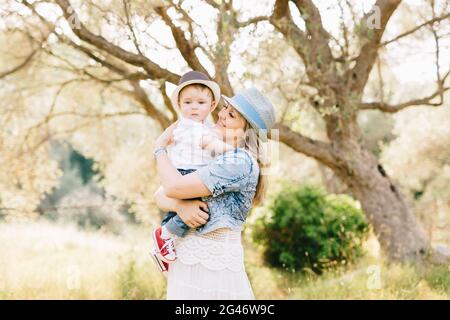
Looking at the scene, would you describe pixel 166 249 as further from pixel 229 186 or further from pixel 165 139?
pixel 165 139

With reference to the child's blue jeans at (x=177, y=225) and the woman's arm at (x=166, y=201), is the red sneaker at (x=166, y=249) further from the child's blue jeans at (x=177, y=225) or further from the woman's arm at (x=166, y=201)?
the woman's arm at (x=166, y=201)

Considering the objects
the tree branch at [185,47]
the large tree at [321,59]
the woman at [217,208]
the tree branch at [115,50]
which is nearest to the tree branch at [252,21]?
the large tree at [321,59]

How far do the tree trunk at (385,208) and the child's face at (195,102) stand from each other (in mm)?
4610

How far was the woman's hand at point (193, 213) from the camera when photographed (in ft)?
8.25

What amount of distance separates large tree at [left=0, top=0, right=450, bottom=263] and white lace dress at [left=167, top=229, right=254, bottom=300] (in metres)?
2.90

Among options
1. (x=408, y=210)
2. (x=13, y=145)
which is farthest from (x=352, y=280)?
(x=13, y=145)

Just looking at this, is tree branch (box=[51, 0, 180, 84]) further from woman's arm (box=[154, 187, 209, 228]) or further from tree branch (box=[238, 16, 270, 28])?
woman's arm (box=[154, 187, 209, 228])

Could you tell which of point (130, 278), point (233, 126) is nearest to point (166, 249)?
point (233, 126)

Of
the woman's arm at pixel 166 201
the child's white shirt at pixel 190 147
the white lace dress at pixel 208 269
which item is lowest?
the white lace dress at pixel 208 269

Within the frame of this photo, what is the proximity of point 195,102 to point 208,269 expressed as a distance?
843 millimetres

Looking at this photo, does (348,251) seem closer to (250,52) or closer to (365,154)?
(365,154)

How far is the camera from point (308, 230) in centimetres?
855

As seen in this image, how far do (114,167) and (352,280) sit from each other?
202 inches

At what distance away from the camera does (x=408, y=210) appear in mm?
7219
